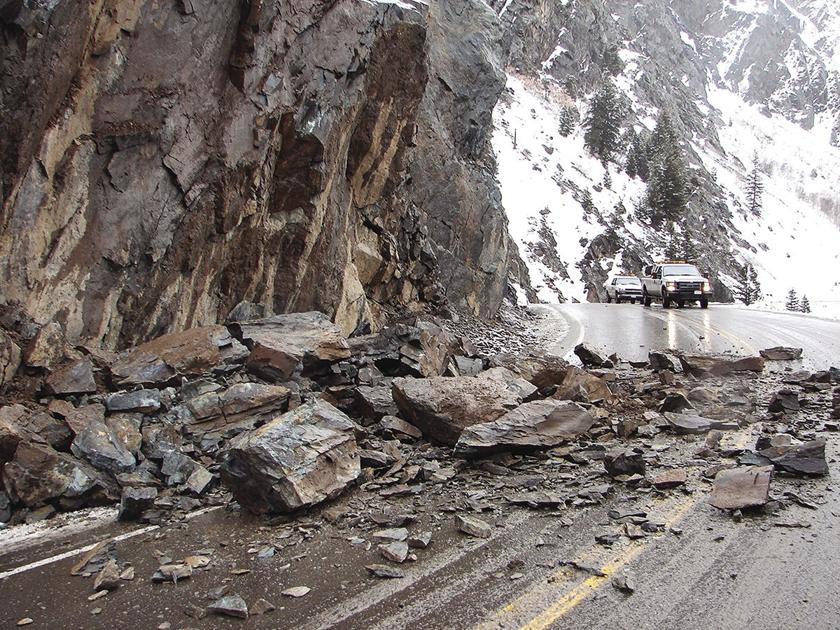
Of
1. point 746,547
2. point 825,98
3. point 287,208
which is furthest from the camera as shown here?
point 825,98

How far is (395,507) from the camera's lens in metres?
5.25

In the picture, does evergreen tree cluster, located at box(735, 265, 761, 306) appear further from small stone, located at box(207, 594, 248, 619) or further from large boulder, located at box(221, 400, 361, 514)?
small stone, located at box(207, 594, 248, 619)

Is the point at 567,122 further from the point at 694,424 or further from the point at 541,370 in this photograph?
the point at 694,424

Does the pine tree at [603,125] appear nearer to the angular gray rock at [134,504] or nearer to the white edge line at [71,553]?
the angular gray rock at [134,504]

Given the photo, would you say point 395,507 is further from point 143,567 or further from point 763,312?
point 763,312

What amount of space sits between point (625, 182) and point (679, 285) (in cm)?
4564

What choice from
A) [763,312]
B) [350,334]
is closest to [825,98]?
[763,312]

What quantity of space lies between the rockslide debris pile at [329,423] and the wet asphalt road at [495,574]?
12.9 inches

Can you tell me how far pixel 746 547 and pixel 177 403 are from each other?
6.46 meters

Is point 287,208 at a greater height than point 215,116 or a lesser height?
lesser

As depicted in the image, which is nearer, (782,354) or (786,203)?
(782,354)

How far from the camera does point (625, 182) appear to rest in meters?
67.5

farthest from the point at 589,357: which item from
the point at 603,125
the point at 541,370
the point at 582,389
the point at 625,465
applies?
the point at 603,125

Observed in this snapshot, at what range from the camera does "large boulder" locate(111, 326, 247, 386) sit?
767 centimetres
